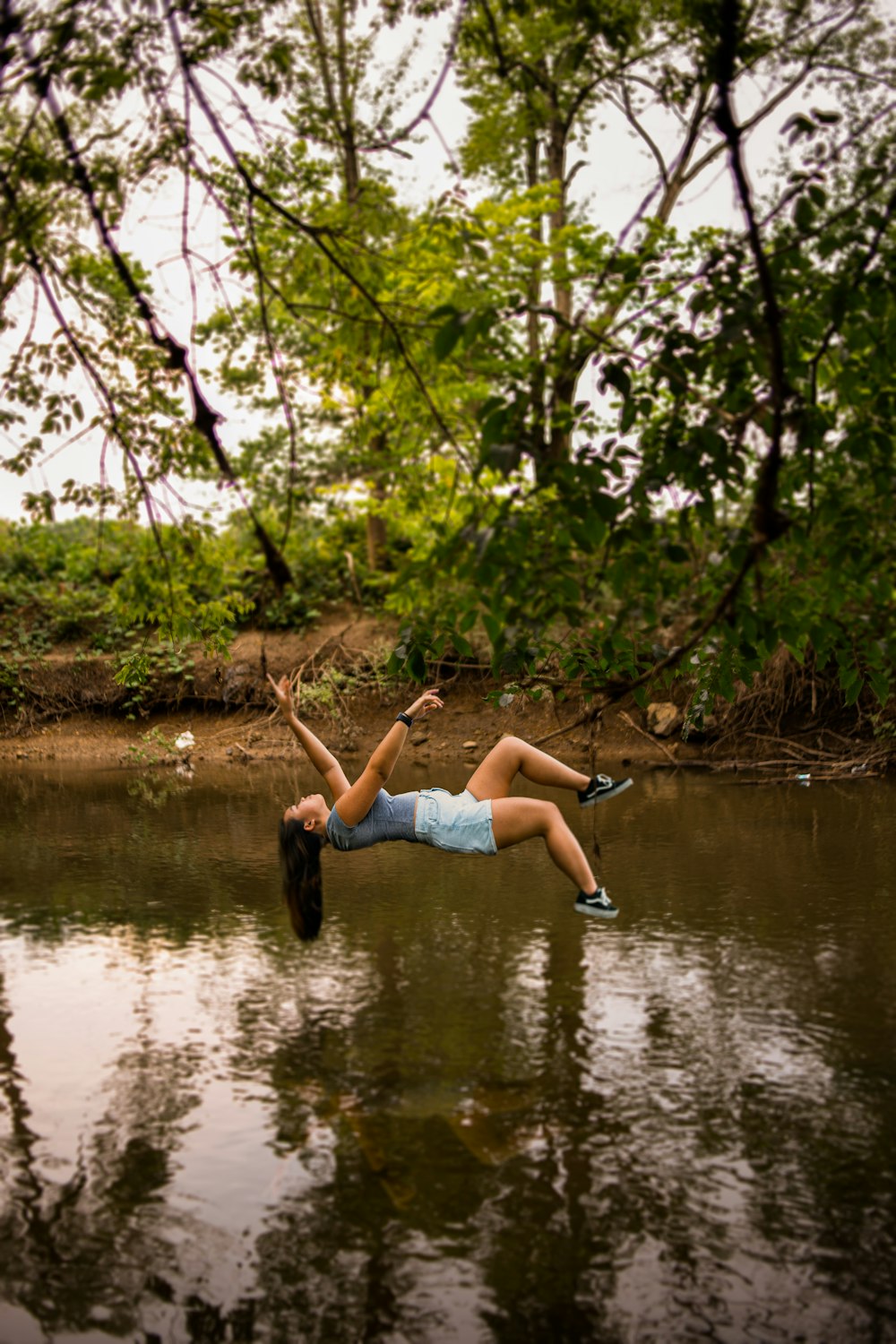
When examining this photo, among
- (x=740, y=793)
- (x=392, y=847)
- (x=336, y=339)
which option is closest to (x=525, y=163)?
(x=740, y=793)

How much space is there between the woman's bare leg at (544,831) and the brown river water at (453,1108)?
30.5 inches

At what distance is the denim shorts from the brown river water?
844mm

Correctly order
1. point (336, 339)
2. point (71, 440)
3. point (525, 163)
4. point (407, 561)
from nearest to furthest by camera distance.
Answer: point (407, 561) → point (71, 440) → point (336, 339) → point (525, 163)

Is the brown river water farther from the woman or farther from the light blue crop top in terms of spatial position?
the light blue crop top

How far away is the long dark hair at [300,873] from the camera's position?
6023 mm

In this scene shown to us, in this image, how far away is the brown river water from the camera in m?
3.71

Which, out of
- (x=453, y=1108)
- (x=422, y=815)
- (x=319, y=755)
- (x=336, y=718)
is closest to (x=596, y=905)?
(x=422, y=815)

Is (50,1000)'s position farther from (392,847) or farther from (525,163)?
(525,163)

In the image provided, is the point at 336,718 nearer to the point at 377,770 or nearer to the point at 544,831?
the point at 377,770

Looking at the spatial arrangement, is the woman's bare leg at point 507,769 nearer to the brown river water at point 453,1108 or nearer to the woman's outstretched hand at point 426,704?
the woman's outstretched hand at point 426,704

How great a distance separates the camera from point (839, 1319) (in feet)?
11.7

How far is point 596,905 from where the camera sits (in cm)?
564

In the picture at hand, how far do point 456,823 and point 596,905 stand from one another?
2.74 feet

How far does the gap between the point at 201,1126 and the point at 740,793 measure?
336 inches
